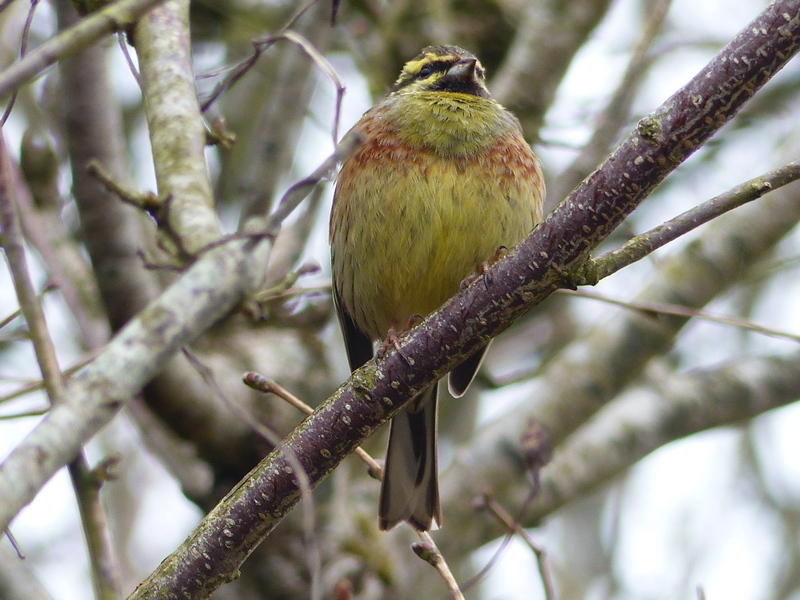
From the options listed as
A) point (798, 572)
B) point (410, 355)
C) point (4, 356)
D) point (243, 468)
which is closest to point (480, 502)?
point (410, 355)

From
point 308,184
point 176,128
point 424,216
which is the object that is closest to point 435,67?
point 424,216

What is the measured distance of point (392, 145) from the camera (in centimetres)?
456

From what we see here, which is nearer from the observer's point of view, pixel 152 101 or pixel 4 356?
pixel 152 101

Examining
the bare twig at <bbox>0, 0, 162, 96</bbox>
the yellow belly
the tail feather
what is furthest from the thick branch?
the tail feather

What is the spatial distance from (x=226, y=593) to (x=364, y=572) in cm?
85

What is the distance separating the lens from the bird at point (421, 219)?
431cm

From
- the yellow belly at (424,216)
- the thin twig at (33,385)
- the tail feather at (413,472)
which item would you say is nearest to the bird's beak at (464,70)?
the yellow belly at (424,216)

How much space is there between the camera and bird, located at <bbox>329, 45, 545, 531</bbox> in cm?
431

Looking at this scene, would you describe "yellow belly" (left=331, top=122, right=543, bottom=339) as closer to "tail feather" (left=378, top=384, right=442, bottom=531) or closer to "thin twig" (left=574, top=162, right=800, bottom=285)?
"tail feather" (left=378, top=384, right=442, bottom=531)

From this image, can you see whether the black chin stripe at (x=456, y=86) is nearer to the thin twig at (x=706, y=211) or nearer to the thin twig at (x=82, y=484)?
the thin twig at (x=706, y=211)

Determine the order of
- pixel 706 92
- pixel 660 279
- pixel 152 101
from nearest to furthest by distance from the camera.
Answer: pixel 706 92 → pixel 152 101 → pixel 660 279

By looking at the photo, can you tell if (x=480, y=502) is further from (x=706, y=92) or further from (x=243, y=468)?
(x=706, y=92)

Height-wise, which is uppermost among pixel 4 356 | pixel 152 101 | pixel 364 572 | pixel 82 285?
pixel 4 356

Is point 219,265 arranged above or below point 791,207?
below
